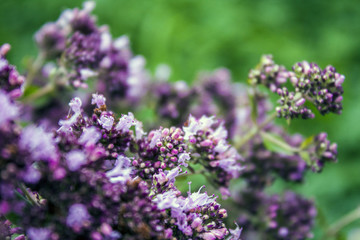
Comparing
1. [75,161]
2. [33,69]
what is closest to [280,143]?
[75,161]

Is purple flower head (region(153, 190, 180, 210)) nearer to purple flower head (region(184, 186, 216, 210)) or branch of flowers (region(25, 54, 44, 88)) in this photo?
purple flower head (region(184, 186, 216, 210))

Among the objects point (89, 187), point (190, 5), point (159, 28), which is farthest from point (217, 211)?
point (190, 5)

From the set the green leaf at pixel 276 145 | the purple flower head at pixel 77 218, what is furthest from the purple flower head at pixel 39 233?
the green leaf at pixel 276 145

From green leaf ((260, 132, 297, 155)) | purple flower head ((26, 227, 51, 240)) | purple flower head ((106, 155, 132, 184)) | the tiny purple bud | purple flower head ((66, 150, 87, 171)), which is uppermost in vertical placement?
green leaf ((260, 132, 297, 155))

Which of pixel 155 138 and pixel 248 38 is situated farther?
pixel 248 38

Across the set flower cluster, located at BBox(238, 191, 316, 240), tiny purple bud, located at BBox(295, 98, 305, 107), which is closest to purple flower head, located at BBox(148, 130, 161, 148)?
tiny purple bud, located at BBox(295, 98, 305, 107)

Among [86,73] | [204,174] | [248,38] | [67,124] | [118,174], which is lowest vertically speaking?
[118,174]

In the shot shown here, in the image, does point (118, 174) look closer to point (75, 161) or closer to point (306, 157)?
point (75, 161)
